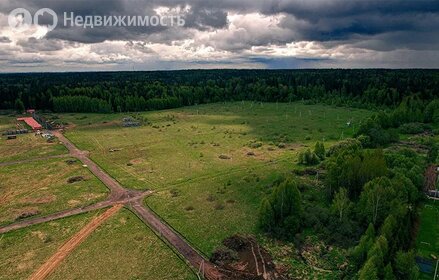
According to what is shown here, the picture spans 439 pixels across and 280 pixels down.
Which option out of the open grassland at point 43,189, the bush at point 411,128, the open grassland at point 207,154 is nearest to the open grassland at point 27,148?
the open grassland at point 207,154

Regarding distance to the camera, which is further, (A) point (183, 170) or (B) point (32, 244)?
(A) point (183, 170)

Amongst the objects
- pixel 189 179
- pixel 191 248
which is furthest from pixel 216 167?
pixel 191 248

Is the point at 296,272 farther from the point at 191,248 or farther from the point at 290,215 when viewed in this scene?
the point at 191,248

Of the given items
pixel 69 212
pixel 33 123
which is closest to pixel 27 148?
pixel 33 123


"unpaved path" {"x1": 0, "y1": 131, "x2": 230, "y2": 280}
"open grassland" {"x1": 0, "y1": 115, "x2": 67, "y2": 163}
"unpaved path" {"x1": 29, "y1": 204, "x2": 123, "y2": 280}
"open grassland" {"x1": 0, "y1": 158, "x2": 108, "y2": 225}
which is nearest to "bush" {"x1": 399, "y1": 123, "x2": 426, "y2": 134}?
"unpaved path" {"x1": 0, "y1": 131, "x2": 230, "y2": 280}

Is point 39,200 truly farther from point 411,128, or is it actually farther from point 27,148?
point 411,128

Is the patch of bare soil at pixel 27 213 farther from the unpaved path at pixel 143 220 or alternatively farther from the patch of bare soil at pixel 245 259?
the patch of bare soil at pixel 245 259

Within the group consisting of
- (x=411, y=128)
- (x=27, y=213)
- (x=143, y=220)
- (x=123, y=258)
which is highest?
(x=411, y=128)
